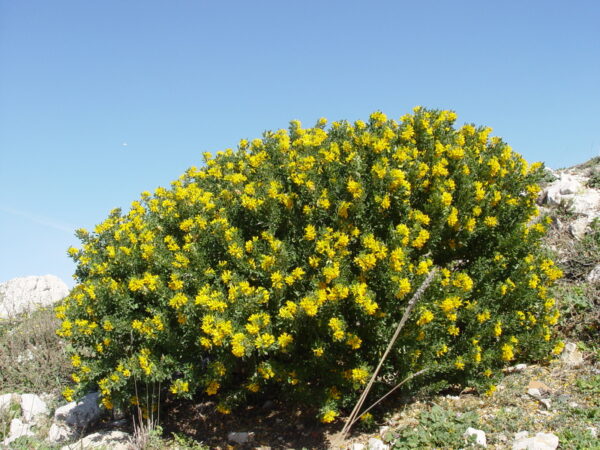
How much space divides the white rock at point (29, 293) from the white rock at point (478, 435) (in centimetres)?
1032

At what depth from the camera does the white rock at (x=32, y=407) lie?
6.50 metres

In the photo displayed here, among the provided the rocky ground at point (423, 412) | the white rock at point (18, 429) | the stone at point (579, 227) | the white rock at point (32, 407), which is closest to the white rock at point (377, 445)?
the rocky ground at point (423, 412)

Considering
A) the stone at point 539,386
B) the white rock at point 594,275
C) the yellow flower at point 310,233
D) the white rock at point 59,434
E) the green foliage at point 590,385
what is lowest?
the green foliage at point 590,385

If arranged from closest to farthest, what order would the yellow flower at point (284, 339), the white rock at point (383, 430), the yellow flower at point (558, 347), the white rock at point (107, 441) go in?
the yellow flower at point (284, 339), the white rock at point (383, 430), the white rock at point (107, 441), the yellow flower at point (558, 347)

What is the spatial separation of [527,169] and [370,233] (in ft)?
7.78

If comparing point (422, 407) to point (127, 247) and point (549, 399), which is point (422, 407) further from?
point (127, 247)

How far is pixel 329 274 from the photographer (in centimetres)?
412

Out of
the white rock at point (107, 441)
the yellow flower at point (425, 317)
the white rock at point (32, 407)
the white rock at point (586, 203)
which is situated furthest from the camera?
the white rock at point (586, 203)

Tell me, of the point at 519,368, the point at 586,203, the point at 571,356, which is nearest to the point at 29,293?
the point at 519,368

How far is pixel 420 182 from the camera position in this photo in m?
4.82

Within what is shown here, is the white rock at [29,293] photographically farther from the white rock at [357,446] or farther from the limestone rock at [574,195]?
the limestone rock at [574,195]

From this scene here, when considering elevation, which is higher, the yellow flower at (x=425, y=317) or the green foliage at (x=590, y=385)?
the yellow flower at (x=425, y=317)

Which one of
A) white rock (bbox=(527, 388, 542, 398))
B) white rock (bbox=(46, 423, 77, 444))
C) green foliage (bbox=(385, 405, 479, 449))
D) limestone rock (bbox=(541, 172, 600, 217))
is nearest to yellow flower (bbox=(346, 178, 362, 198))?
green foliage (bbox=(385, 405, 479, 449))

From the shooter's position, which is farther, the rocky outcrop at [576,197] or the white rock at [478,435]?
the rocky outcrop at [576,197]
